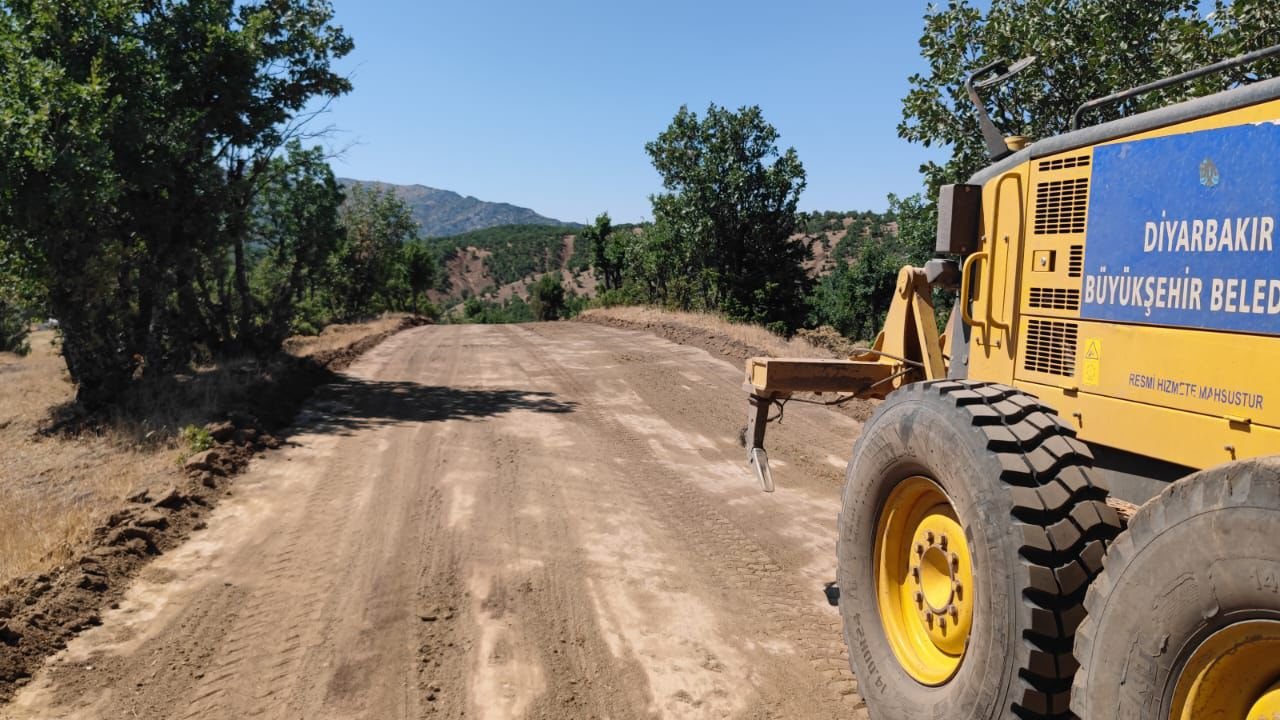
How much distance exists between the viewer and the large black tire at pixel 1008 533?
2.90m

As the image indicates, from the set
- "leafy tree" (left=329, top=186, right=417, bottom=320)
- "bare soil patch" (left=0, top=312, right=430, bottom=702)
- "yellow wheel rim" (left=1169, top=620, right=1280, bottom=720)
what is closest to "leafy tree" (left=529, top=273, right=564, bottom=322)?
"leafy tree" (left=329, top=186, right=417, bottom=320)

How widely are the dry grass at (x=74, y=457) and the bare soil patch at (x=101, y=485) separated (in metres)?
0.02

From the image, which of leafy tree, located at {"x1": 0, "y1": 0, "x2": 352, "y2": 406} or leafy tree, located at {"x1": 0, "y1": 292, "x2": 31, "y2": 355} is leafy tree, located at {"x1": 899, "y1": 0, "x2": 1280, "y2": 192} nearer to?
leafy tree, located at {"x1": 0, "y1": 0, "x2": 352, "y2": 406}

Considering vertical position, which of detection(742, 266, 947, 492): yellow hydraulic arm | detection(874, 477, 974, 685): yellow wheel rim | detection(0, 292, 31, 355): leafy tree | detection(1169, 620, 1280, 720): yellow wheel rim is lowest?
detection(0, 292, 31, 355): leafy tree

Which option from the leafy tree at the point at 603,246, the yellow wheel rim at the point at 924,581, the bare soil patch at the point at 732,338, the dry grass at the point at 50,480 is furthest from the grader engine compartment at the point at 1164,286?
the leafy tree at the point at 603,246

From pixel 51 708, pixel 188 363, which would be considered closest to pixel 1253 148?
pixel 51 708

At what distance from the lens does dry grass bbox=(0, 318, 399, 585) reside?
271 inches

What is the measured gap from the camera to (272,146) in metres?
16.6

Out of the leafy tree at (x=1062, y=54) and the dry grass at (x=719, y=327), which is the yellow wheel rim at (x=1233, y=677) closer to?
the leafy tree at (x=1062, y=54)

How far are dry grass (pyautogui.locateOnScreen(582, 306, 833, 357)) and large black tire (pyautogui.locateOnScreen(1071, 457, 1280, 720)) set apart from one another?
13.8 metres

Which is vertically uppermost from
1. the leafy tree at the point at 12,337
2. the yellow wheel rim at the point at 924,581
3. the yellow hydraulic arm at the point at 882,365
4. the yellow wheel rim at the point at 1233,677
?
the yellow hydraulic arm at the point at 882,365

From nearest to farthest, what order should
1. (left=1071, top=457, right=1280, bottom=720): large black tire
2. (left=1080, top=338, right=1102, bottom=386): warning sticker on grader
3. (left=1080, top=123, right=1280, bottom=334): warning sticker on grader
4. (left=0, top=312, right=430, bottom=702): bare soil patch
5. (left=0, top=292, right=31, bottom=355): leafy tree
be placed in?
(left=1071, top=457, right=1280, bottom=720): large black tire
(left=1080, top=123, right=1280, bottom=334): warning sticker on grader
(left=1080, top=338, right=1102, bottom=386): warning sticker on grader
(left=0, top=312, right=430, bottom=702): bare soil patch
(left=0, top=292, right=31, bottom=355): leafy tree

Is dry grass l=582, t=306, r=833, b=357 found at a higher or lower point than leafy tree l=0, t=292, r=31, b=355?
higher

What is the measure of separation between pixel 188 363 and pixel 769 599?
1626cm
